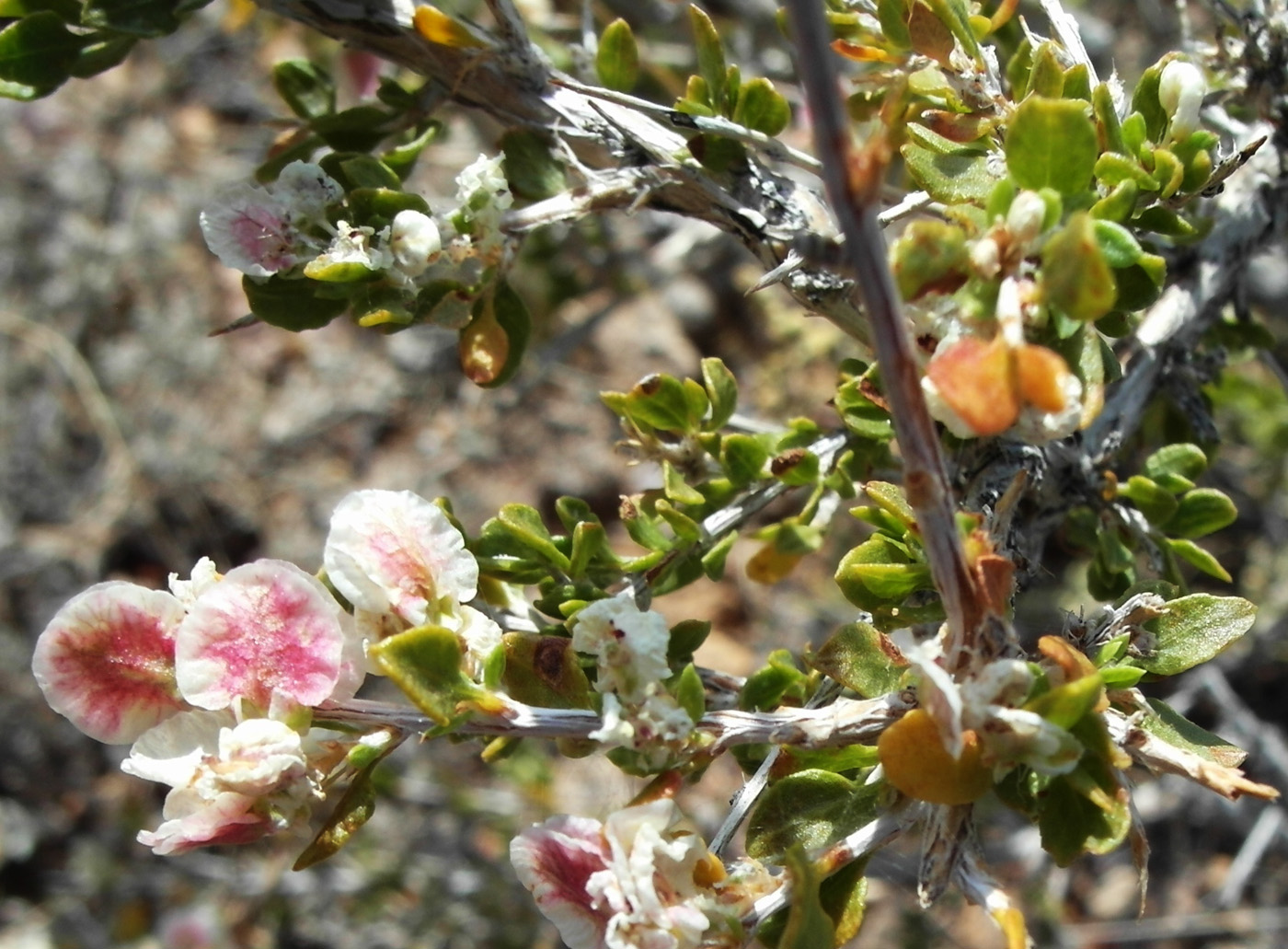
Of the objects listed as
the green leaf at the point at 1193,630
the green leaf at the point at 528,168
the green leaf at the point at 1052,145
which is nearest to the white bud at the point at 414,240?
the green leaf at the point at 528,168

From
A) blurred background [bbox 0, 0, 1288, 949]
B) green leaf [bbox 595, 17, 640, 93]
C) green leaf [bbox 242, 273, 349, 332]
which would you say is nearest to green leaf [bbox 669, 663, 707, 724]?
green leaf [bbox 242, 273, 349, 332]

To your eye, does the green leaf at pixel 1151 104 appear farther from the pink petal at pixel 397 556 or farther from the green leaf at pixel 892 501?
the pink petal at pixel 397 556

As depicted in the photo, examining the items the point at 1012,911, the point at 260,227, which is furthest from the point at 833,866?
the point at 260,227

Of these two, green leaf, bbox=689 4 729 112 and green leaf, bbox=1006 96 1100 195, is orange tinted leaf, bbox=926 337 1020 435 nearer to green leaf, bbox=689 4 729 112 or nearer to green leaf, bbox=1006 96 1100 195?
green leaf, bbox=1006 96 1100 195

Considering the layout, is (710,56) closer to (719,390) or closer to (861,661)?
(719,390)

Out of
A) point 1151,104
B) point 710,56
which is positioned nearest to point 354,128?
point 710,56

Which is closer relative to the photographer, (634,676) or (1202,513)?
(634,676)
